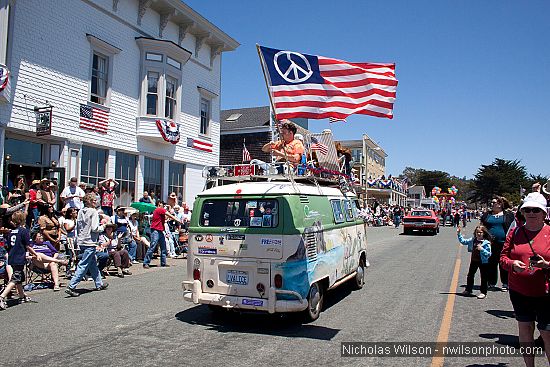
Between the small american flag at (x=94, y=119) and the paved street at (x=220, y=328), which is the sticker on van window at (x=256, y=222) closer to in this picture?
the paved street at (x=220, y=328)

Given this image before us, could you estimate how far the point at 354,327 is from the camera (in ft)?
21.5

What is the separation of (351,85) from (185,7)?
12.9 metres

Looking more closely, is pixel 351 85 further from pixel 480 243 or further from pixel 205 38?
pixel 205 38

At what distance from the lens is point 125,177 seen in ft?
56.0

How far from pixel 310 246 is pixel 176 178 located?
47.7ft

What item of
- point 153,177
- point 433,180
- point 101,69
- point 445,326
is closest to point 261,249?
point 445,326

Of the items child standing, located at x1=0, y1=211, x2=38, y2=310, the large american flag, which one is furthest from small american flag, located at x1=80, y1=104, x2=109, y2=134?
the large american flag

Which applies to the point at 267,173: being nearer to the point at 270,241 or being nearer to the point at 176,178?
the point at 270,241

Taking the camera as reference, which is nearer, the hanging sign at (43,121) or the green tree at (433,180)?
the hanging sign at (43,121)

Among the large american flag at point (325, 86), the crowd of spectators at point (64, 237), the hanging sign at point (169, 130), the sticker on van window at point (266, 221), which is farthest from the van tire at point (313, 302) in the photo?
the hanging sign at point (169, 130)

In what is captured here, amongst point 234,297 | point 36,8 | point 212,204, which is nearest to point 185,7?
point 36,8

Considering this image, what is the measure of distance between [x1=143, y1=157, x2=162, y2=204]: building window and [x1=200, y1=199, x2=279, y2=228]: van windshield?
11.3 metres

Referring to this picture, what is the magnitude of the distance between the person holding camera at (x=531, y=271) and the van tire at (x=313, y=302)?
9.22 ft

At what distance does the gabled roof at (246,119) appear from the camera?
31.9 metres
